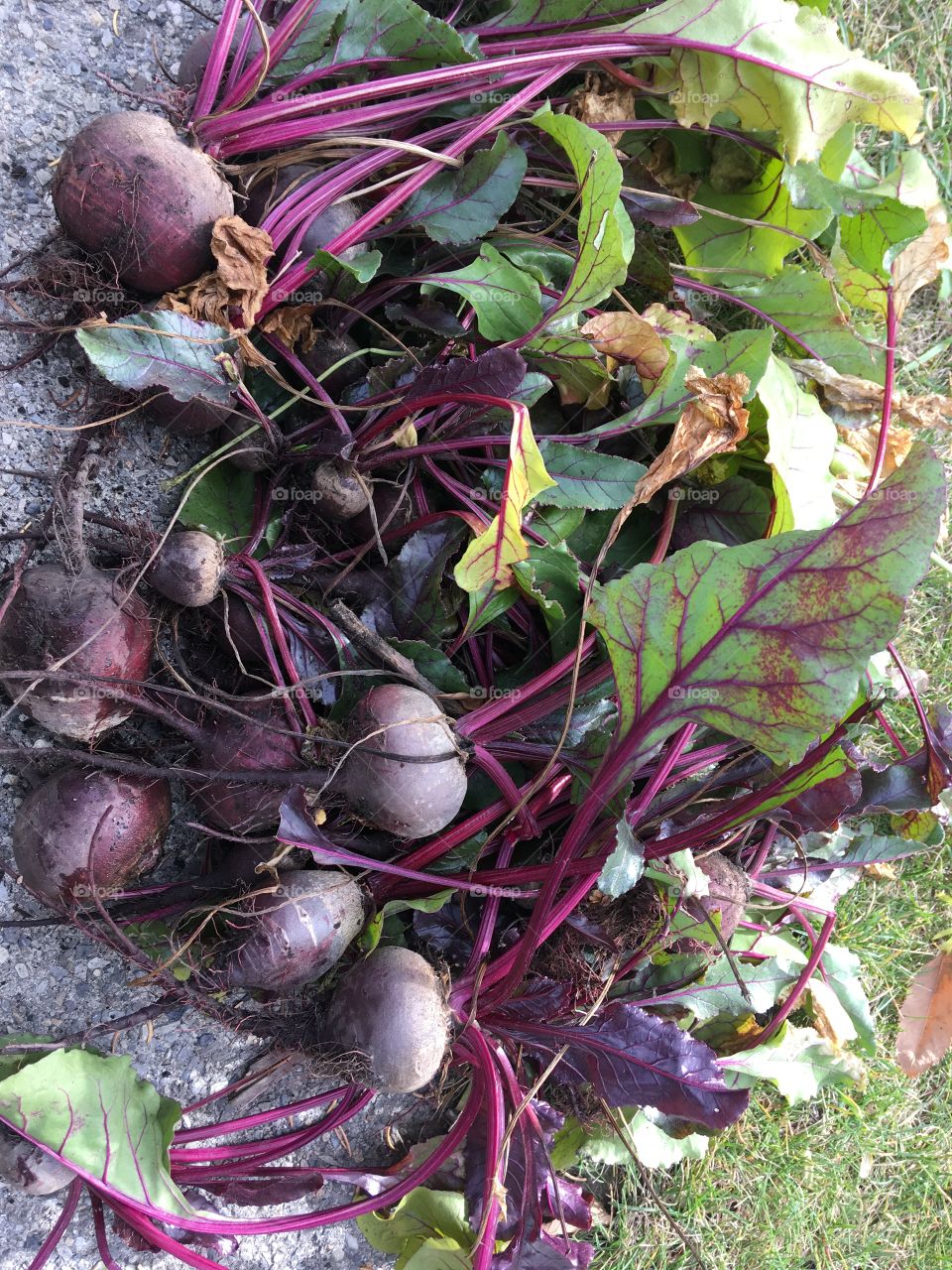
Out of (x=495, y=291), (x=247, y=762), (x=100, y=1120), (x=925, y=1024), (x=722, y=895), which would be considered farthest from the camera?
(x=925, y=1024)

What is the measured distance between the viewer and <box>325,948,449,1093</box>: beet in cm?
142

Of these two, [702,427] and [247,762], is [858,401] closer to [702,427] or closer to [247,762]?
[702,427]

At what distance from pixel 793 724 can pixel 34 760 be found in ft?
4.11

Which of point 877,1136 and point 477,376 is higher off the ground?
point 477,376

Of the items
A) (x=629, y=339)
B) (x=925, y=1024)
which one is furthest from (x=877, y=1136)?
(x=629, y=339)

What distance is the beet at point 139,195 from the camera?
4.47ft

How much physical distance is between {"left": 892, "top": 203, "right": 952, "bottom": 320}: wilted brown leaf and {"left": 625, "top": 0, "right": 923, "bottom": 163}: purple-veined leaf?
0.26m

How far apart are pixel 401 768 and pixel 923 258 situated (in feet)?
5.33

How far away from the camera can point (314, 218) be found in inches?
60.2

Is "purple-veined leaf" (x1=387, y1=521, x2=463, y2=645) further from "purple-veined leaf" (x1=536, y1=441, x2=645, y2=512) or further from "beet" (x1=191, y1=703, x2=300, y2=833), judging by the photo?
"beet" (x1=191, y1=703, x2=300, y2=833)

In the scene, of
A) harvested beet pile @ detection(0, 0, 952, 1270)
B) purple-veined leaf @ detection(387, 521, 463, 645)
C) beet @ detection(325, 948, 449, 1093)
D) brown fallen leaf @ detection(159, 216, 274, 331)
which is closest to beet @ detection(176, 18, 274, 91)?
harvested beet pile @ detection(0, 0, 952, 1270)

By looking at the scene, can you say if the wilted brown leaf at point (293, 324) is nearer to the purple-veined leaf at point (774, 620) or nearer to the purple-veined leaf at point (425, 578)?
the purple-veined leaf at point (425, 578)

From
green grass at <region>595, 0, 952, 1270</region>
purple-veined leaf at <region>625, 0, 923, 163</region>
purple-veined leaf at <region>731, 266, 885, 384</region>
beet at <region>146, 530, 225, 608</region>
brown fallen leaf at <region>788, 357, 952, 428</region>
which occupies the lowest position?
green grass at <region>595, 0, 952, 1270</region>

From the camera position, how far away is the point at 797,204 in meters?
1.71
